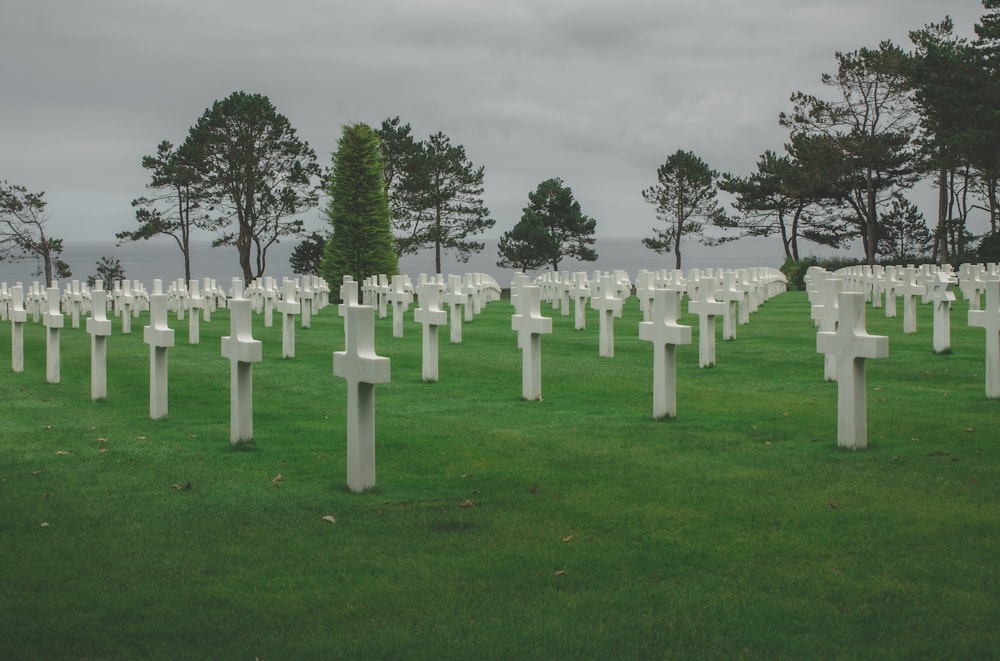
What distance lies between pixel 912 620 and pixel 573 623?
1.36m

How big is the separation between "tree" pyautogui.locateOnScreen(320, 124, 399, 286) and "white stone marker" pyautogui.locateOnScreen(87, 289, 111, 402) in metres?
21.8

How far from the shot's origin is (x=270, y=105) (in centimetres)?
5116

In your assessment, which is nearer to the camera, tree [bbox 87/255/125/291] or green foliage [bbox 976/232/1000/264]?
green foliage [bbox 976/232/1000/264]

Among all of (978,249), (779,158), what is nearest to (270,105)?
(779,158)

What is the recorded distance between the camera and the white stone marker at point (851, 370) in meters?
7.62

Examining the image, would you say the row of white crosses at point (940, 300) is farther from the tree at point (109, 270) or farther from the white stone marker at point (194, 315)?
the tree at point (109, 270)

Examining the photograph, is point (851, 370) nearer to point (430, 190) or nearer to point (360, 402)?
point (360, 402)

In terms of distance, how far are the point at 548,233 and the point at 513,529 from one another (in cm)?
5546

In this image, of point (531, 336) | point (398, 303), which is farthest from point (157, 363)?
point (398, 303)

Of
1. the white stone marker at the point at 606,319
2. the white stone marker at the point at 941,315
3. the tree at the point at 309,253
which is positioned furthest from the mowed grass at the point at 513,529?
the tree at the point at 309,253

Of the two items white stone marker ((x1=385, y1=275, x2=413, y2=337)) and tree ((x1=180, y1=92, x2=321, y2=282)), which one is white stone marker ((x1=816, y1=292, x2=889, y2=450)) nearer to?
white stone marker ((x1=385, y1=275, x2=413, y2=337))

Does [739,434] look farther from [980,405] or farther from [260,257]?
[260,257]

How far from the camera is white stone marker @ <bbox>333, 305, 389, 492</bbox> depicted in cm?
664

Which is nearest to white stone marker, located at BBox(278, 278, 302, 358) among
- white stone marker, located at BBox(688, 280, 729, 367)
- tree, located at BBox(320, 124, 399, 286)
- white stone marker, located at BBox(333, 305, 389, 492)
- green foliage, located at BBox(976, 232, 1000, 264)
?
white stone marker, located at BBox(688, 280, 729, 367)
